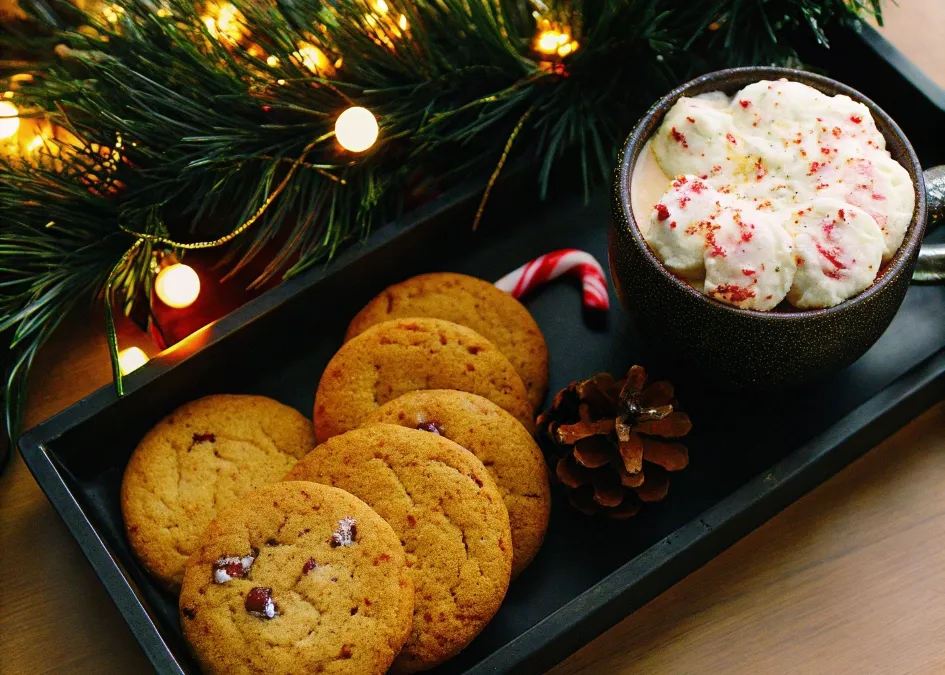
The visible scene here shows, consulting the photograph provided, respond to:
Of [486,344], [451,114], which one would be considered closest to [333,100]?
[451,114]

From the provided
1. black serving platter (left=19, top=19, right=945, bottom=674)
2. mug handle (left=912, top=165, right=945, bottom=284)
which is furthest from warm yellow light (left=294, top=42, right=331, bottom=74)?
mug handle (left=912, top=165, right=945, bottom=284)

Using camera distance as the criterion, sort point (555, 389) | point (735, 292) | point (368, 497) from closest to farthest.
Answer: point (735, 292), point (368, 497), point (555, 389)

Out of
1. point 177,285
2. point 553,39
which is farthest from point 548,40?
point 177,285

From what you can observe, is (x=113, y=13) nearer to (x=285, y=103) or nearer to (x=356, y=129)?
(x=285, y=103)

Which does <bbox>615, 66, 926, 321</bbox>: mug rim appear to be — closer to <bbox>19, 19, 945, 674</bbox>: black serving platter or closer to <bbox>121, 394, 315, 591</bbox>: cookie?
<bbox>19, 19, 945, 674</bbox>: black serving platter

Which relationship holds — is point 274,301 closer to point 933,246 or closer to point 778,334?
point 778,334

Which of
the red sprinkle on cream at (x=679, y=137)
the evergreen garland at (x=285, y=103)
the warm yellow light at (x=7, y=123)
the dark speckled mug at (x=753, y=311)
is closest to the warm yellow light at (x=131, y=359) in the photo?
the evergreen garland at (x=285, y=103)
